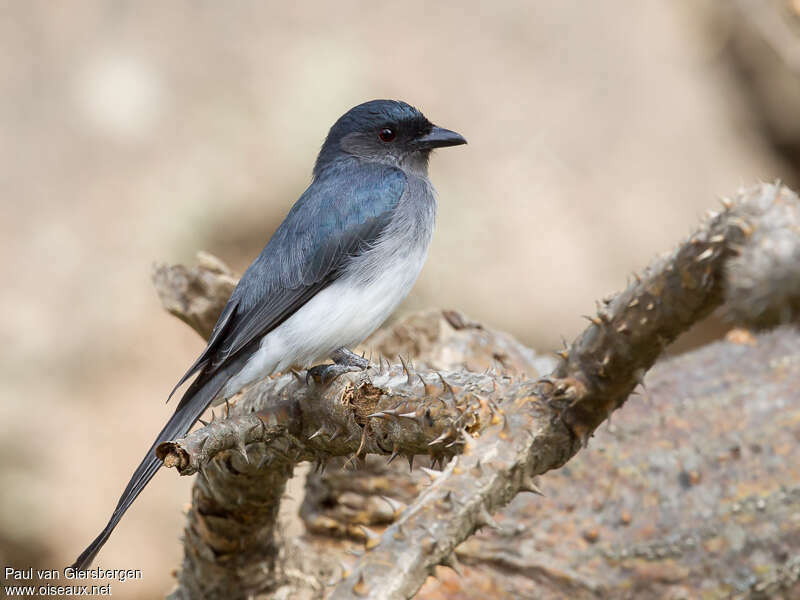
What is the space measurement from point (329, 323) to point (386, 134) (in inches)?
50.2

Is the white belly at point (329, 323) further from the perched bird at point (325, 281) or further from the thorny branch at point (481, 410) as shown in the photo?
the thorny branch at point (481, 410)

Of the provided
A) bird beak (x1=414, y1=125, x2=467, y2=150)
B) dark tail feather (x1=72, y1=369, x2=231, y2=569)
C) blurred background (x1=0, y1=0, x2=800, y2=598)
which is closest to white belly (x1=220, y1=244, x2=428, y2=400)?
dark tail feather (x1=72, y1=369, x2=231, y2=569)

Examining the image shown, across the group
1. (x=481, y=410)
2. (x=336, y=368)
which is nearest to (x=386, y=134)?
(x=336, y=368)

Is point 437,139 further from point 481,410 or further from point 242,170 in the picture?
point 242,170

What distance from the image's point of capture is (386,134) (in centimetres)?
483

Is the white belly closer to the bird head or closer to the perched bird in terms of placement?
the perched bird

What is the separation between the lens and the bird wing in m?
4.03

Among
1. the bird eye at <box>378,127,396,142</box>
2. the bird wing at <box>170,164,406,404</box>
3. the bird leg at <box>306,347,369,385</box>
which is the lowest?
the bird leg at <box>306,347,369,385</box>

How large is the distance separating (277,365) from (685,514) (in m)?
1.90

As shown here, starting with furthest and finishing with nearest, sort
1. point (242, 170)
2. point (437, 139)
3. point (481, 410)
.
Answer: point (242, 170)
point (437, 139)
point (481, 410)

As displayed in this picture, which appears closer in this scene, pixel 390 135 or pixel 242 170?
pixel 390 135

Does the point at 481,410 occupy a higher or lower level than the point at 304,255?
lower

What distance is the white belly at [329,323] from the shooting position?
4.00 meters

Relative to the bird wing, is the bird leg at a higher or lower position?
lower
